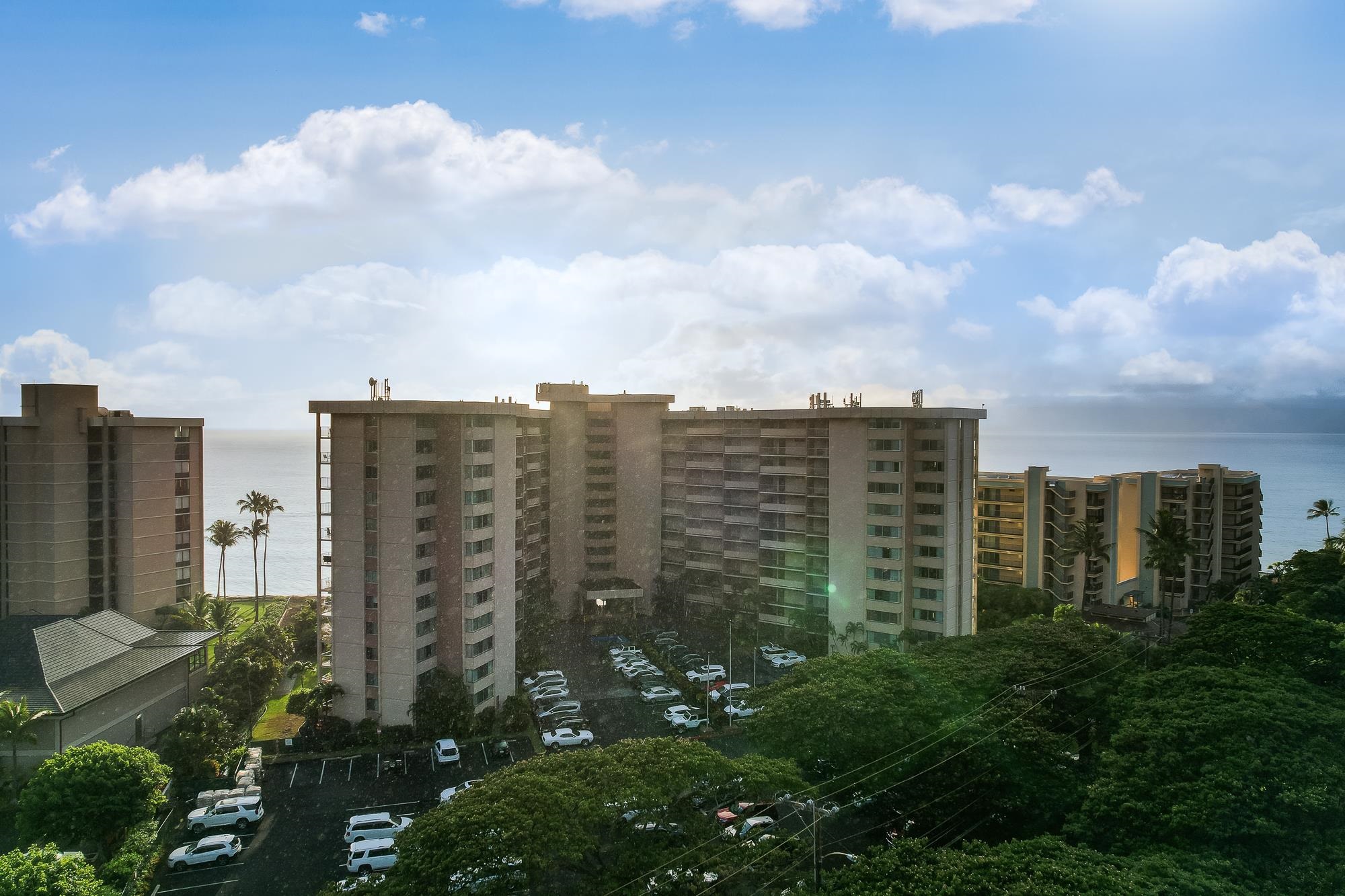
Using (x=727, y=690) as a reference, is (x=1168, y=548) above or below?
above

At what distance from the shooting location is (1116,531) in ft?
161

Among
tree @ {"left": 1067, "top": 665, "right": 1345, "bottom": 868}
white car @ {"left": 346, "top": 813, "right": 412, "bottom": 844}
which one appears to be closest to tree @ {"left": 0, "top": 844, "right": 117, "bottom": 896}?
white car @ {"left": 346, "top": 813, "right": 412, "bottom": 844}

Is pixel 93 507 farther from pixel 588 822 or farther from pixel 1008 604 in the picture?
pixel 1008 604

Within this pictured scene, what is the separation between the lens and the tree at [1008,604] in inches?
1673

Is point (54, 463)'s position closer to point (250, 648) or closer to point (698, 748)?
point (250, 648)

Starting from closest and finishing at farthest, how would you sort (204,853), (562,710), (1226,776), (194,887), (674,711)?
(1226,776) < (194,887) < (204,853) < (674,711) < (562,710)

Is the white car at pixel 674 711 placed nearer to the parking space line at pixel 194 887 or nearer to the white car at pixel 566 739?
the white car at pixel 566 739

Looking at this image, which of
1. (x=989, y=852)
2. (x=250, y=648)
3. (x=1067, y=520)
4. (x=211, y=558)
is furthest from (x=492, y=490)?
(x=211, y=558)

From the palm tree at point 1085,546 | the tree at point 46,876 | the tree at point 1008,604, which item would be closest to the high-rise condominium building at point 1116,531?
the palm tree at point 1085,546

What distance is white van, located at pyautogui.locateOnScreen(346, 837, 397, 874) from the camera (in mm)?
20953

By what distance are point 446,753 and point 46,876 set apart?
515 inches

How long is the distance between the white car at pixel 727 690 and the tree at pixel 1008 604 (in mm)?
14541

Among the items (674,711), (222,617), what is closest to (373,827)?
(674,711)

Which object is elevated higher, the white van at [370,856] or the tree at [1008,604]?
the tree at [1008,604]
